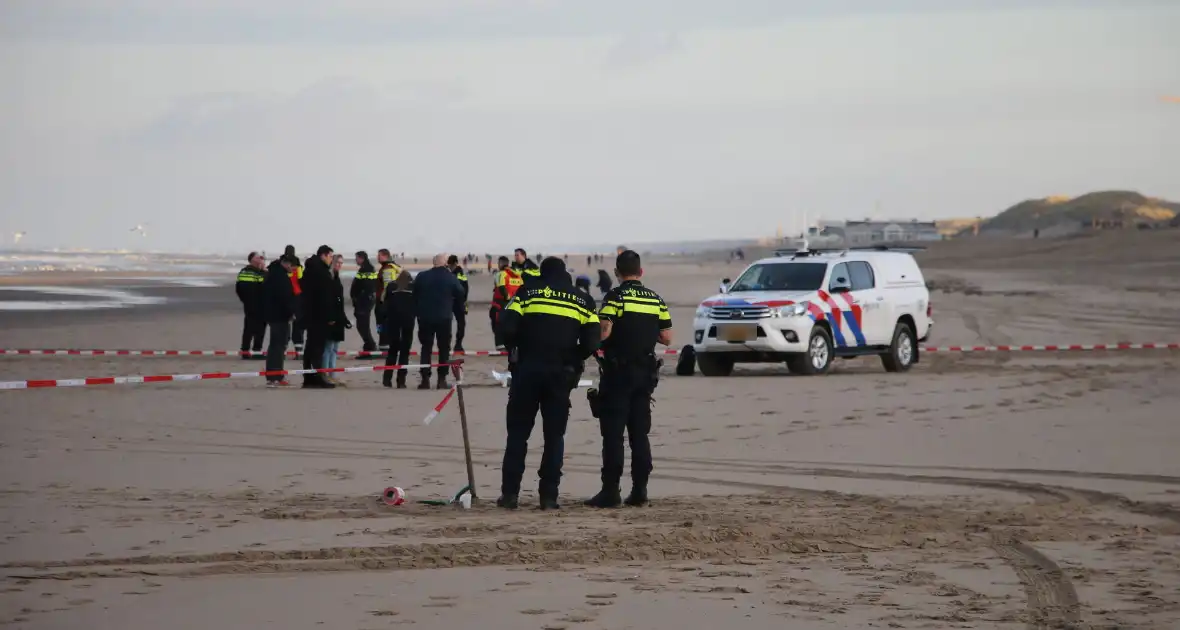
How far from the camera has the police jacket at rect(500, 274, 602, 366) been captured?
449 inches

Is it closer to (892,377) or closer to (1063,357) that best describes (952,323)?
(1063,357)

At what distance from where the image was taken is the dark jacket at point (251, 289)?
84.9 ft

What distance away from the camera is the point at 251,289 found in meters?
25.9

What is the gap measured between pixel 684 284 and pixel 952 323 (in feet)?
113

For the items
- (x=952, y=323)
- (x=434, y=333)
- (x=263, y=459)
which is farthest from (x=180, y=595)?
(x=952, y=323)

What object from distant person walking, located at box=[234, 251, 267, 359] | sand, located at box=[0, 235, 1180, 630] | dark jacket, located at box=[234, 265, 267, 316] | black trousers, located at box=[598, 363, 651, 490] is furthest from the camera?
dark jacket, located at box=[234, 265, 267, 316]

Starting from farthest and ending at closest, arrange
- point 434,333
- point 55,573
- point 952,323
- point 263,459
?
point 952,323 < point 434,333 < point 263,459 < point 55,573

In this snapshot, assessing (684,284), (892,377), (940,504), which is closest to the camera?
(940,504)

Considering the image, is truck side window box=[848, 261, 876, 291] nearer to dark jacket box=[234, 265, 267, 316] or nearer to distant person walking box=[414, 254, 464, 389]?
distant person walking box=[414, 254, 464, 389]

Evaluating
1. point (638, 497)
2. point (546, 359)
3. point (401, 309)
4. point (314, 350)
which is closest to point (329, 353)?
point (314, 350)

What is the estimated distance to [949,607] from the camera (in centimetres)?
782

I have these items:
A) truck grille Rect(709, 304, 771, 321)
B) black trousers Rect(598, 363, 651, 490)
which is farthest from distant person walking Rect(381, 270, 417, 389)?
black trousers Rect(598, 363, 651, 490)

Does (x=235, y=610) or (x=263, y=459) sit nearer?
(x=235, y=610)

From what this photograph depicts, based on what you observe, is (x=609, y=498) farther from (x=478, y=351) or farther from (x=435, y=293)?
(x=478, y=351)
